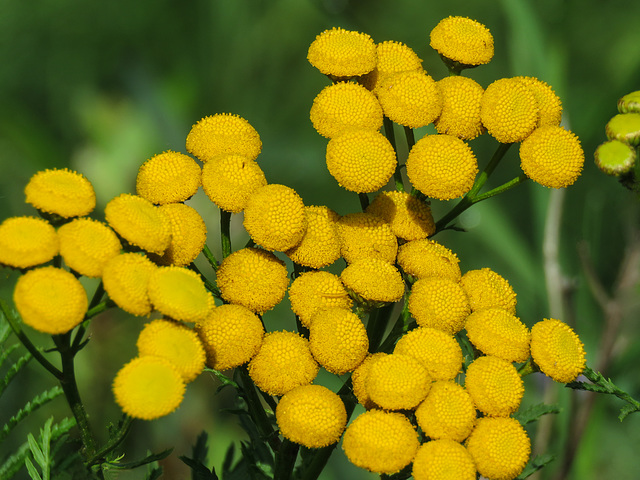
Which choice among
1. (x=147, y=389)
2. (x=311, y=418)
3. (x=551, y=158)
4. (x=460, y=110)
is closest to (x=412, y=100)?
(x=460, y=110)

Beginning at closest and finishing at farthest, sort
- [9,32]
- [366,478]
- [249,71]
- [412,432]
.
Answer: [412,432] → [366,478] → [9,32] → [249,71]

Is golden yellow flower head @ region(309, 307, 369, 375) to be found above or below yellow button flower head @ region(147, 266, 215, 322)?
below

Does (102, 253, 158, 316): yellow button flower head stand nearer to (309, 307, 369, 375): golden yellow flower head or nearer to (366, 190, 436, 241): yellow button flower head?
(309, 307, 369, 375): golden yellow flower head

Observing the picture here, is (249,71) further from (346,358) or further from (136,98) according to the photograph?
(346,358)

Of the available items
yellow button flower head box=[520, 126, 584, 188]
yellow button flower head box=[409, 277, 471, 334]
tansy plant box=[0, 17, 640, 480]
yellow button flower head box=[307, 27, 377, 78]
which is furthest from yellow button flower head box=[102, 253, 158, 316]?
yellow button flower head box=[520, 126, 584, 188]

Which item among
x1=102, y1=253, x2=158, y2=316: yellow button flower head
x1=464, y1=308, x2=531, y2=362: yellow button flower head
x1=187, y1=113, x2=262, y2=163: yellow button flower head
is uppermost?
x1=187, y1=113, x2=262, y2=163: yellow button flower head

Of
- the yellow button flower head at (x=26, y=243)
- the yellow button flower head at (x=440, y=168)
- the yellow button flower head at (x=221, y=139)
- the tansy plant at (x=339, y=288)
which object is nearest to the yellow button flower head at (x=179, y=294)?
the tansy plant at (x=339, y=288)

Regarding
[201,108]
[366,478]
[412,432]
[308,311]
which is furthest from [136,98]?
[412,432]

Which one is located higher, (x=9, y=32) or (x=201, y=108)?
(x=9, y=32)
